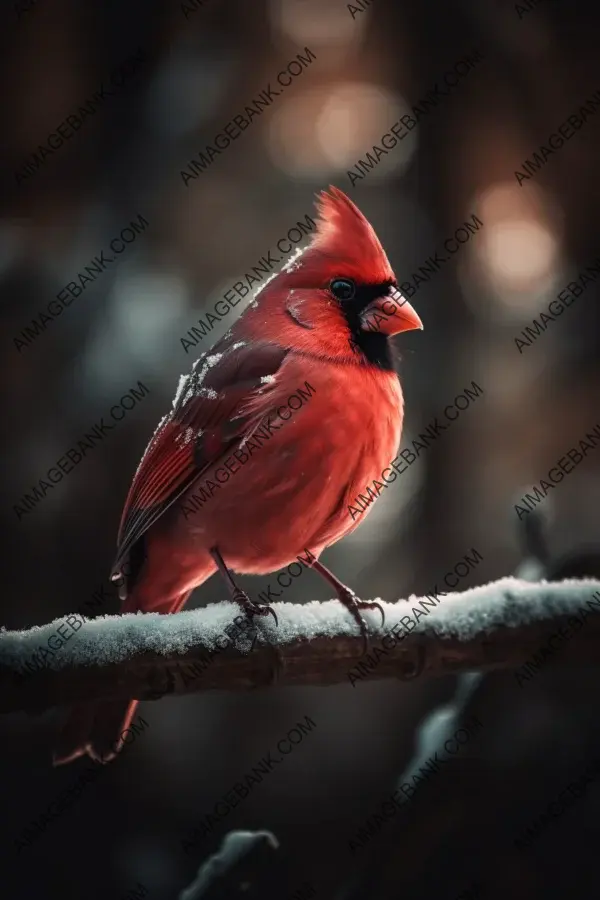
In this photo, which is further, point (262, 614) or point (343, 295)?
point (343, 295)

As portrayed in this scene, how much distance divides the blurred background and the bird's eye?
68 cm

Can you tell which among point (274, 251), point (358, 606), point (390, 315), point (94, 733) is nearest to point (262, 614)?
point (358, 606)

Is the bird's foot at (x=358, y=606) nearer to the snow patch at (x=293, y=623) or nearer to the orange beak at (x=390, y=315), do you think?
the snow patch at (x=293, y=623)

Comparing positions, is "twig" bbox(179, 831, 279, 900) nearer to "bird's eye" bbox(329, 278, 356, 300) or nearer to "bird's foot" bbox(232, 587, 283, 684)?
"bird's foot" bbox(232, 587, 283, 684)

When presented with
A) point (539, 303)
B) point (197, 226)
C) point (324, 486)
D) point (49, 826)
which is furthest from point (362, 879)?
point (197, 226)

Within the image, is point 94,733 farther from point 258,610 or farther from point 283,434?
point 283,434

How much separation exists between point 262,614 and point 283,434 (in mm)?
301

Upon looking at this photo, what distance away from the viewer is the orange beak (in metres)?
1.60

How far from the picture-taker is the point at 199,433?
66.6 inches

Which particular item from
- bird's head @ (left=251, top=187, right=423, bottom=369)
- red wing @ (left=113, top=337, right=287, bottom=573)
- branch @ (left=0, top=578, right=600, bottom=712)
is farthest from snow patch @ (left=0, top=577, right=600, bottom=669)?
bird's head @ (left=251, top=187, right=423, bottom=369)

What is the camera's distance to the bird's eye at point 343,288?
1603 millimetres

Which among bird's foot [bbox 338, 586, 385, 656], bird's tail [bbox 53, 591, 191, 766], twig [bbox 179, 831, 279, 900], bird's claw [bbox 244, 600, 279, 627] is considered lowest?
bird's tail [bbox 53, 591, 191, 766]

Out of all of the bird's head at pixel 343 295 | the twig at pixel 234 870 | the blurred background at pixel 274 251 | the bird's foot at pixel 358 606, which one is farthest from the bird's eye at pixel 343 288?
the twig at pixel 234 870

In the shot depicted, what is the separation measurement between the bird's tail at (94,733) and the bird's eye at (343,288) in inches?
30.4
